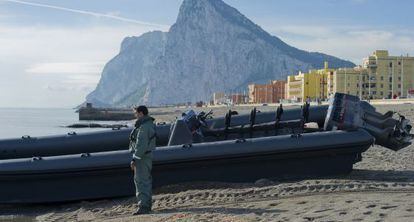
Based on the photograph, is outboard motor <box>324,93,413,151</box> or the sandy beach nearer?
the sandy beach

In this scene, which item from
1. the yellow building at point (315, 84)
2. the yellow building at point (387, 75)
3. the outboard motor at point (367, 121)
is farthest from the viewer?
the yellow building at point (315, 84)

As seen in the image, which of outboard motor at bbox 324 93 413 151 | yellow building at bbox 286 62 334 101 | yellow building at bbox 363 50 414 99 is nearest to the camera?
outboard motor at bbox 324 93 413 151

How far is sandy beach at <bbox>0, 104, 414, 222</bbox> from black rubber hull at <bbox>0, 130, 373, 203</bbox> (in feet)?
0.61

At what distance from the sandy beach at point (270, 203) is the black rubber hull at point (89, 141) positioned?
1677mm

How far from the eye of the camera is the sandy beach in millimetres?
6828

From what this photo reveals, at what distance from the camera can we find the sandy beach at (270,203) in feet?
22.4

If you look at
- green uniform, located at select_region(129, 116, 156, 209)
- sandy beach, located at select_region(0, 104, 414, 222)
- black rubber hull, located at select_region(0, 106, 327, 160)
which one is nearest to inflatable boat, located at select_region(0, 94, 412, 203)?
sandy beach, located at select_region(0, 104, 414, 222)

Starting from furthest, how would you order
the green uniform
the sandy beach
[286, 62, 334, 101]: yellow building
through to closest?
[286, 62, 334, 101]: yellow building
the green uniform
the sandy beach

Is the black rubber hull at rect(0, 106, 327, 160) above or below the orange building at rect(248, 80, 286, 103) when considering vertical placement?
above

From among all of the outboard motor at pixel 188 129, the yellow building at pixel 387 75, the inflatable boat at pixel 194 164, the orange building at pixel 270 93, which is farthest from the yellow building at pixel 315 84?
the inflatable boat at pixel 194 164

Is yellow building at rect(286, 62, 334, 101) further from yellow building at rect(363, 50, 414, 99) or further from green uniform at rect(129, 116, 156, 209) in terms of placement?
green uniform at rect(129, 116, 156, 209)

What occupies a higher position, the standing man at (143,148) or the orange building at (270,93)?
the standing man at (143,148)

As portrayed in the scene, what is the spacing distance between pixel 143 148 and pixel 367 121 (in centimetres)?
444

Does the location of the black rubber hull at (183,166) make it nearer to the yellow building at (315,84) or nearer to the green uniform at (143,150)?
the green uniform at (143,150)
